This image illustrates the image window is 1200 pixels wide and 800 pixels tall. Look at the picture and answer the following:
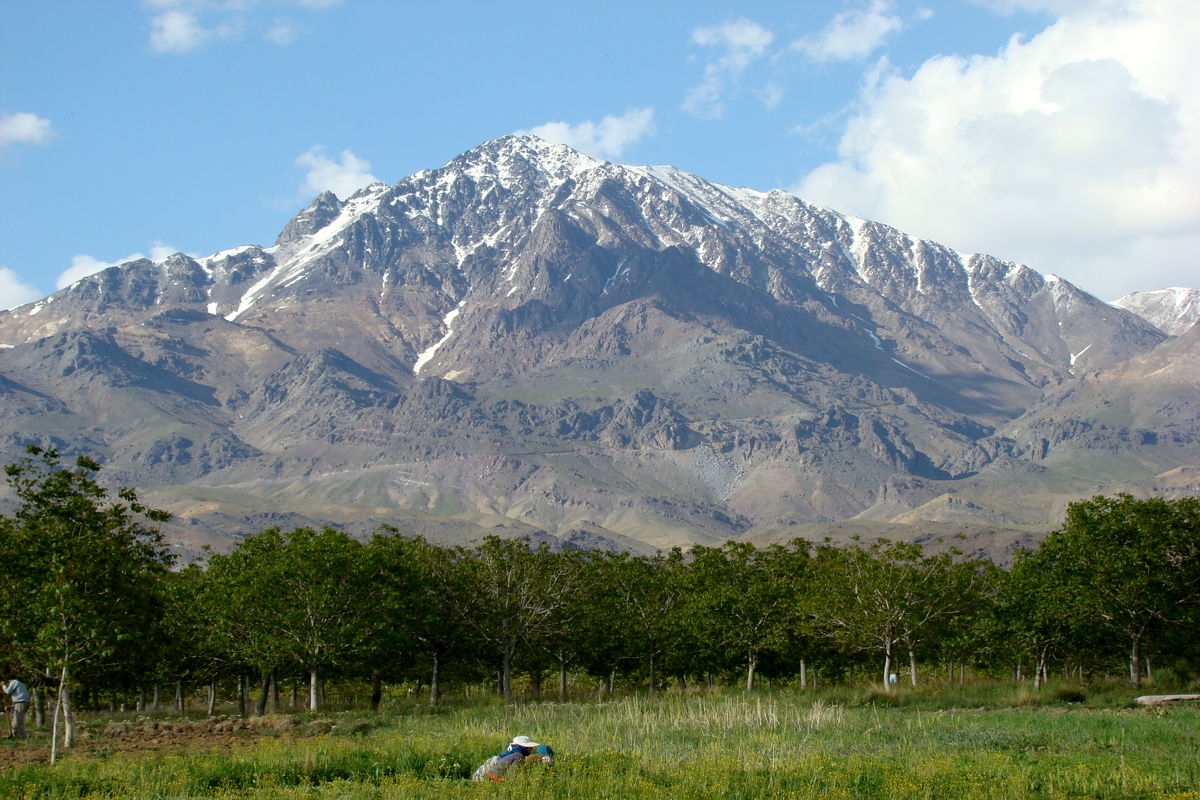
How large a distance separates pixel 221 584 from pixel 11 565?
21.4 meters

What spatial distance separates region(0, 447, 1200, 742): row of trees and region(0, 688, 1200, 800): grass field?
7642 millimetres

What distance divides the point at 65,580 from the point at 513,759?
18.3m

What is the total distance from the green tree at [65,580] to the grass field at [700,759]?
11.8 feet

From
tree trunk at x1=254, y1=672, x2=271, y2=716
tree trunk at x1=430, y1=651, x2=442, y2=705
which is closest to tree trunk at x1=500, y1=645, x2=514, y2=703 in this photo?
tree trunk at x1=430, y1=651, x2=442, y2=705

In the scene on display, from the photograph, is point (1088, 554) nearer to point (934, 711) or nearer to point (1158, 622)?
point (1158, 622)

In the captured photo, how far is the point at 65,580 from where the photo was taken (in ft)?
132

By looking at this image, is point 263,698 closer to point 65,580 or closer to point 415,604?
point 415,604

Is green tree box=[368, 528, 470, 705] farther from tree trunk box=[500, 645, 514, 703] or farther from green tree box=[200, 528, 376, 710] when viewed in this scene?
tree trunk box=[500, 645, 514, 703]

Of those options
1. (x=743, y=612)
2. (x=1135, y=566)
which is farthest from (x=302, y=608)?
(x=1135, y=566)

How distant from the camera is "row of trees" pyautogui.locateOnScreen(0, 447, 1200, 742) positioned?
44125 mm

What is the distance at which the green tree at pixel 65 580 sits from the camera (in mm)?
39447

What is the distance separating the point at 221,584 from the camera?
6612 centimetres

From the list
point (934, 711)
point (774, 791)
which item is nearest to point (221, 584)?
point (934, 711)

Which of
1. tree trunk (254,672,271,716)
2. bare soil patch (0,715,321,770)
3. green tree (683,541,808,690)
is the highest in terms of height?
green tree (683,541,808,690)
